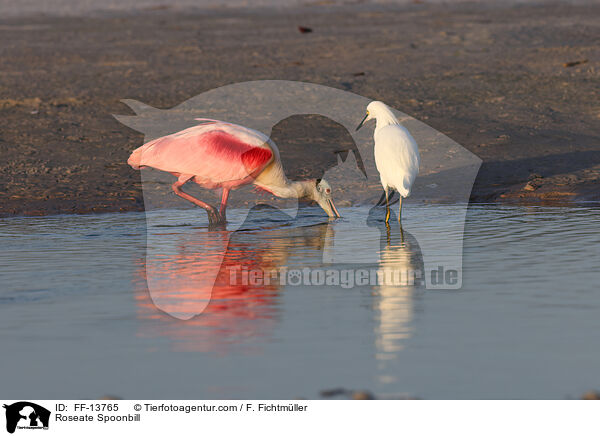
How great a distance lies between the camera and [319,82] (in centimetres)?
1709

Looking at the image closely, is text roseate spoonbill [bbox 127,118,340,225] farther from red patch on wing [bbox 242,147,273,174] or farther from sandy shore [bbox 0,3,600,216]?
sandy shore [bbox 0,3,600,216]

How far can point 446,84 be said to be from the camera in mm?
17062

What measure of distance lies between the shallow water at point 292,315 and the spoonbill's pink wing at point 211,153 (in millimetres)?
778

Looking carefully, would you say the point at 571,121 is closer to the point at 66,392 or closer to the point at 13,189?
the point at 13,189

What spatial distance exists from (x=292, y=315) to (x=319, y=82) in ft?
37.3

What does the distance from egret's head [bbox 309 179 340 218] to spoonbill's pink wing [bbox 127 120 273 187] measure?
1.99ft

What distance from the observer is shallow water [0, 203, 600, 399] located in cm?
477

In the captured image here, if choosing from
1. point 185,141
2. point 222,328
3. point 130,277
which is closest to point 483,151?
point 185,141

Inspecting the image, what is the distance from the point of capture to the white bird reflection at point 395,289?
17.6 ft

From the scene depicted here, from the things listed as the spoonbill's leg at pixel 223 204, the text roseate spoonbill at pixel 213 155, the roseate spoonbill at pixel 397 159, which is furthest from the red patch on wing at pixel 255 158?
the roseate spoonbill at pixel 397 159

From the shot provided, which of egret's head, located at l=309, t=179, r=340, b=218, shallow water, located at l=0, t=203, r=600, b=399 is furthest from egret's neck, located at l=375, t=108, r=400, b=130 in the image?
shallow water, located at l=0, t=203, r=600, b=399

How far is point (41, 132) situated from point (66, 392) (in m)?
10.2
